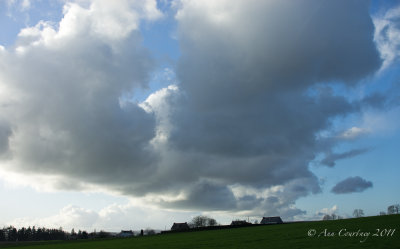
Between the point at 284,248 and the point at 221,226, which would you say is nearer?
the point at 284,248

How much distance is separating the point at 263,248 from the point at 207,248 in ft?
36.3

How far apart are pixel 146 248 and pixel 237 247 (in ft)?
65.0

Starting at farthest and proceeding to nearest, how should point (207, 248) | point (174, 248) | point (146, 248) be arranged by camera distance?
point (146, 248) < point (174, 248) < point (207, 248)

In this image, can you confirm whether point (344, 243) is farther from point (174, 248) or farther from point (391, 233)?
point (174, 248)

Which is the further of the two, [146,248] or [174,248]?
[146,248]

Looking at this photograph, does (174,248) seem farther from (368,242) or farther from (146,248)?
(368,242)

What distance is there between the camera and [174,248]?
5378cm

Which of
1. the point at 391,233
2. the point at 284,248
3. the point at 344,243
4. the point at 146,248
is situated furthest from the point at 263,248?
the point at 146,248

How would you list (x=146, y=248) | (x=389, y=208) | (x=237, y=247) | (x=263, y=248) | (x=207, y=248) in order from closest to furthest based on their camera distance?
(x=263, y=248) < (x=237, y=247) < (x=207, y=248) < (x=146, y=248) < (x=389, y=208)

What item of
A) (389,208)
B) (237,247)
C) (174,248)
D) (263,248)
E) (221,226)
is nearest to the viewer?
(263,248)

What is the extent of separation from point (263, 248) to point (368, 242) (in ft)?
35.1

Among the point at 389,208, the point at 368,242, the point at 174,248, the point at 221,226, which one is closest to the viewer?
the point at 368,242

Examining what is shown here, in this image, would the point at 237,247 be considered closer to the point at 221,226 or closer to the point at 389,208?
the point at 221,226

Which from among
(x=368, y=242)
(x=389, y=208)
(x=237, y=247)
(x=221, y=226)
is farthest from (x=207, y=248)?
(x=389, y=208)
